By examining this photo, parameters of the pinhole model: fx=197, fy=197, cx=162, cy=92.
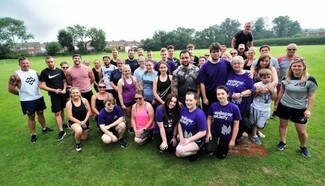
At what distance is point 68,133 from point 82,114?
1.20m

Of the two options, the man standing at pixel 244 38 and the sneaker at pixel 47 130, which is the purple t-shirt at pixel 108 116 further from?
the man standing at pixel 244 38

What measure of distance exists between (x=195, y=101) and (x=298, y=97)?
2.12 meters

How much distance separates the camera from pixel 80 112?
527cm

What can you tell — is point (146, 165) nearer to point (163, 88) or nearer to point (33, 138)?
point (163, 88)

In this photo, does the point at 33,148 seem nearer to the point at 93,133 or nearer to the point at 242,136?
the point at 93,133

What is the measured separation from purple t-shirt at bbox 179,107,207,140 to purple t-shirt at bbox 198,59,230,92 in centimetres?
78

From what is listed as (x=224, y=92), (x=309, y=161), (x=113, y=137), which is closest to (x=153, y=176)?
(x=113, y=137)

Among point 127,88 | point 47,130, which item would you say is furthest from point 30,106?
point 127,88

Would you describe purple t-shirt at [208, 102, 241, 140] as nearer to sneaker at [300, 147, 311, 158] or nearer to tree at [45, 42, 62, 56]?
sneaker at [300, 147, 311, 158]

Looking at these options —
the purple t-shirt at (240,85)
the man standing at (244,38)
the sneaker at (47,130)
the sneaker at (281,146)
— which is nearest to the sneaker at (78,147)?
the sneaker at (47,130)

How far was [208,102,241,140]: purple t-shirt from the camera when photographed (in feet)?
13.6

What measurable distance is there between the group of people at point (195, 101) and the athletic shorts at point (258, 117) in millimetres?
21

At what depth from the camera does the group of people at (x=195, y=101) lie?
4156 mm

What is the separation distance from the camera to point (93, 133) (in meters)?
5.96
